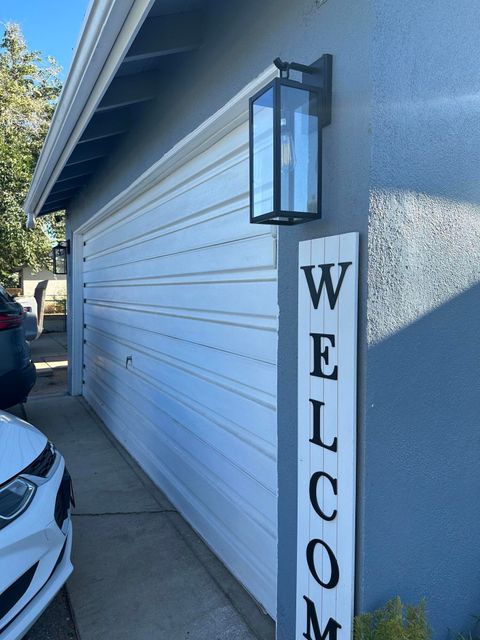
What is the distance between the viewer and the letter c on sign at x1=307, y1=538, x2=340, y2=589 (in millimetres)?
1919

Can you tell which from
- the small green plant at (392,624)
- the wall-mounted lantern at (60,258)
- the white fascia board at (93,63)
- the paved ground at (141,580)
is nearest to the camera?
the small green plant at (392,624)

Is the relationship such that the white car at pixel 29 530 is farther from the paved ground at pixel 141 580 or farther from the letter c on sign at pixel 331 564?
the letter c on sign at pixel 331 564

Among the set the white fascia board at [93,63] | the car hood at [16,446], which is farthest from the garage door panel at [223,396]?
the white fascia board at [93,63]

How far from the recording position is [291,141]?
6.11 ft

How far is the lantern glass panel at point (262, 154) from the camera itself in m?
1.89

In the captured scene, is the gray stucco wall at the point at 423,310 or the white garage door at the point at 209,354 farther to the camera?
the white garage door at the point at 209,354

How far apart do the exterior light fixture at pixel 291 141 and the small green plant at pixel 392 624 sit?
4.81ft

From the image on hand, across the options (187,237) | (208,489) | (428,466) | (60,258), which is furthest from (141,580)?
(60,258)

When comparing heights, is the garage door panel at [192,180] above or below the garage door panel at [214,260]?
above

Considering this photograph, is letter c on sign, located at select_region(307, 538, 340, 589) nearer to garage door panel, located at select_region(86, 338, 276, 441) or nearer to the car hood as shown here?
garage door panel, located at select_region(86, 338, 276, 441)

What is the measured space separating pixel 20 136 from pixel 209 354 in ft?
46.1

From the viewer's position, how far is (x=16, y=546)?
6.83 ft

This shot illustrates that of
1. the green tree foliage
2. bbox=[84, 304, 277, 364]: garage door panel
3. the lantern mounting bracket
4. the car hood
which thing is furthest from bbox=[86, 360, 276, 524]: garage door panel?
the green tree foliage

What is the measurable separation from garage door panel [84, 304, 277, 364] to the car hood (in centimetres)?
121
